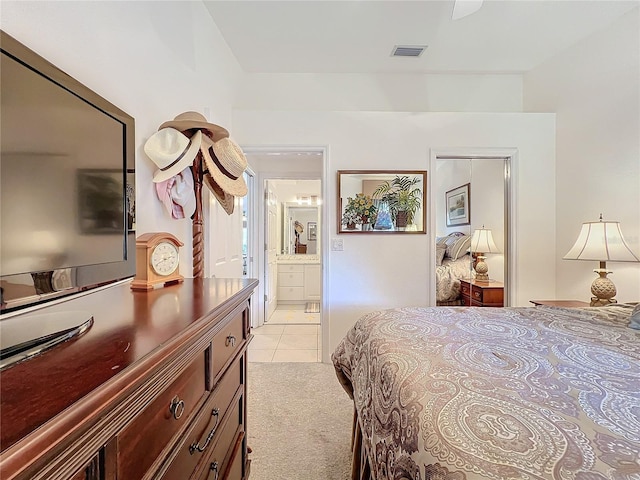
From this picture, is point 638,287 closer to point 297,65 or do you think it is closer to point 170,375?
point 170,375

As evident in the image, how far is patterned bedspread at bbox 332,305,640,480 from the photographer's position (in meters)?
0.56

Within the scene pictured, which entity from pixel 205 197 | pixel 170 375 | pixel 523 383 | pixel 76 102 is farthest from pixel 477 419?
pixel 205 197

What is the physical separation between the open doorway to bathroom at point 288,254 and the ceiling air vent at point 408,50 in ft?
3.64

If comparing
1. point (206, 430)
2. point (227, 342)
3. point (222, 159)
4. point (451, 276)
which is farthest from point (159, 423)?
point (451, 276)

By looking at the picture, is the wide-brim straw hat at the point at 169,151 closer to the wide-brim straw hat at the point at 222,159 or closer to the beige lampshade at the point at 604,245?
the wide-brim straw hat at the point at 222,159

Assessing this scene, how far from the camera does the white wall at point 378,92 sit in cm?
317

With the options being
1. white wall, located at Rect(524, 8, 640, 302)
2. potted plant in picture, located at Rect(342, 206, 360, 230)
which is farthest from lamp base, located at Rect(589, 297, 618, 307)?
potted plant in picture, located at Rect(342, 206, 360, 230)

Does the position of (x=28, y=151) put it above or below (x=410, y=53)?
below

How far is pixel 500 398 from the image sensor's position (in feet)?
2.37

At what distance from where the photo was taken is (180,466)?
0.70 metres

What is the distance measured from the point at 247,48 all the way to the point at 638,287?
3.52 meters

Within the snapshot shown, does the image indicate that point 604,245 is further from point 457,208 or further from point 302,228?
point 302,228

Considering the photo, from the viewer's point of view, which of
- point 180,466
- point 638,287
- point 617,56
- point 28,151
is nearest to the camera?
point 28,151

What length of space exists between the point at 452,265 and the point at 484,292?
402 millimetres
